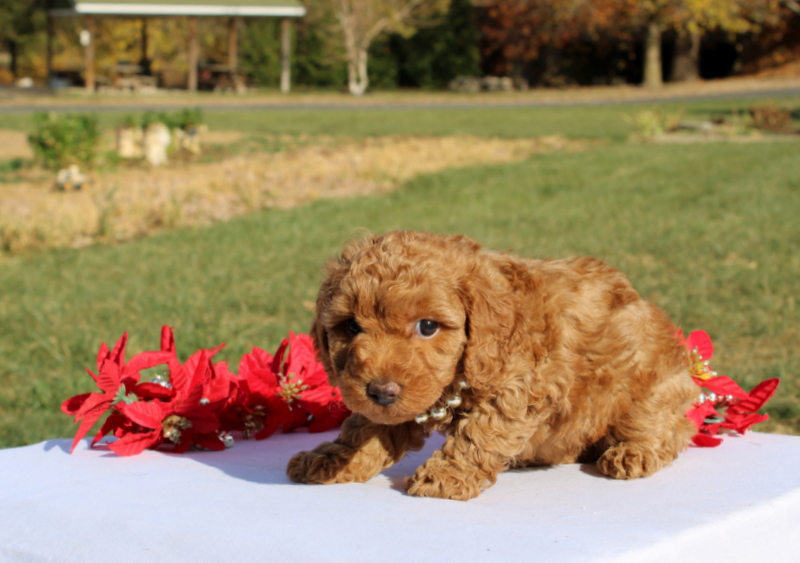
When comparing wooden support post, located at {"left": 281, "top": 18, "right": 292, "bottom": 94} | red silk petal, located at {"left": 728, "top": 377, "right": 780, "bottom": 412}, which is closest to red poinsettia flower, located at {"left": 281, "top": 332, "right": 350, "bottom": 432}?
red silk petal, located at {"left": 728, "top": 377, "right": 780, "bottom": 412}

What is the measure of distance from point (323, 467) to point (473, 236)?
22.4ft

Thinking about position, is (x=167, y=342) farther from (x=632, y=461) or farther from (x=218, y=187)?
(x=218, y=187)

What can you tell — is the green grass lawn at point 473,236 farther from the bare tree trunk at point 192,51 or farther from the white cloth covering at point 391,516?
the bare tree trunk at point 192,51

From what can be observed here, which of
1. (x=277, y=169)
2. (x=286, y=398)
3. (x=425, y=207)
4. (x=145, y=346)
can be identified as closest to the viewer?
(x=286, y=398)

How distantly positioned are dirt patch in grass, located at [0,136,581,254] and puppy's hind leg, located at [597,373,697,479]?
26.6 ft

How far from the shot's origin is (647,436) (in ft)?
9.57

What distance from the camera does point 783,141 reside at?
59.9 ft

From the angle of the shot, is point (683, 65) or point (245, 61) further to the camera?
point (245, 61)

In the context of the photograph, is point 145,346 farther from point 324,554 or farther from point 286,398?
point 324,554

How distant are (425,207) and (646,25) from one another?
36.0m

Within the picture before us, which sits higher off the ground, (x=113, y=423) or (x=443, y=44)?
(x=443, y=44)

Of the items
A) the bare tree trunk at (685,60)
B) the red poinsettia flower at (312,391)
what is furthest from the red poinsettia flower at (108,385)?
the bare tree trunk at (685,60)

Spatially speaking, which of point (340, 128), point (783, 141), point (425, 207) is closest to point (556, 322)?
point (425, 207)

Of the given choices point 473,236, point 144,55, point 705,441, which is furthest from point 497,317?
point 144,55
